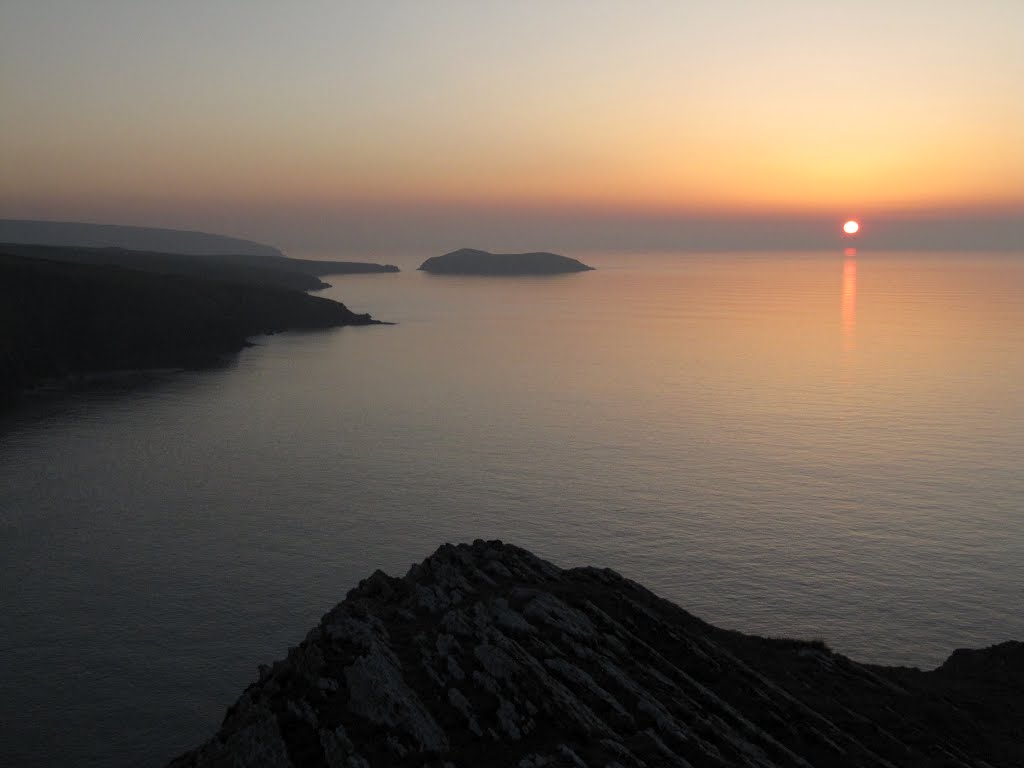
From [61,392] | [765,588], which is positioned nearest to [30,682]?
[765,588]

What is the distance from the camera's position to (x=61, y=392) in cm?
13475

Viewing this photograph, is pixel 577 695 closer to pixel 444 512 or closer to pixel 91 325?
pixel 444 512

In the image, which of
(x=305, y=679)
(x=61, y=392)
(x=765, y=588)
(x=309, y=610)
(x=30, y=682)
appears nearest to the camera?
(x=305, y=679)

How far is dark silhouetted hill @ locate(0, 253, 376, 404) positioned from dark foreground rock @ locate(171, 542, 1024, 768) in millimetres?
112486

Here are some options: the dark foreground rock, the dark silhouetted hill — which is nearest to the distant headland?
the dark silhouetted hill

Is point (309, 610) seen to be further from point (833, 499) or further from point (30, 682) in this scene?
point (833, 499)

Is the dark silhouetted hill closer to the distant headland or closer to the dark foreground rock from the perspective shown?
the distant headland

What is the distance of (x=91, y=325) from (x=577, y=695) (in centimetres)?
14881

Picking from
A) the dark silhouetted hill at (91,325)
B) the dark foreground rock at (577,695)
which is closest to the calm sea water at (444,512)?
the dark foreground rock at (577,695)

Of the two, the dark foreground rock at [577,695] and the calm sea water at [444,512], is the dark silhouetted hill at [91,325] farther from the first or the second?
the dark foreground rock at [577,695]

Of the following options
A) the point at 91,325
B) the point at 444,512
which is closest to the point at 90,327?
the point at 91,325

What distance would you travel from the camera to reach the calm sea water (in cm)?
5428

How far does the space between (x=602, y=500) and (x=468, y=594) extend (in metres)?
42.9

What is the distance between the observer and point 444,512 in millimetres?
80562
